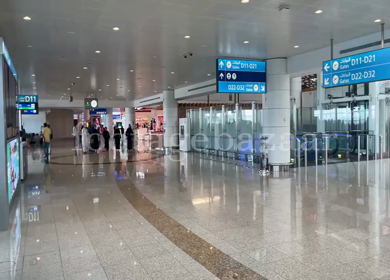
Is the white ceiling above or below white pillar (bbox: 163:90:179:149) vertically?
above

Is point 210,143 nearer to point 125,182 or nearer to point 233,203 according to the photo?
point 125,182

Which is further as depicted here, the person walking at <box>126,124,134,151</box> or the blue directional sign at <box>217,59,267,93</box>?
the person walking at <box>126,124,134,151</box>

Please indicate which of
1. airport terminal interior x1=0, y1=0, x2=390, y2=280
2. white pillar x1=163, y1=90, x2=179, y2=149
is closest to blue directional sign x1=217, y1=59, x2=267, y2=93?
airport terminal interior x1=0, y1=0, x2=390, y2=280

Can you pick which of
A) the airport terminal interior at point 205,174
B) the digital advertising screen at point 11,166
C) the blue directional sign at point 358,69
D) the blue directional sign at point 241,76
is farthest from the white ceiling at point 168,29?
the digital advertising screen at point 11,166

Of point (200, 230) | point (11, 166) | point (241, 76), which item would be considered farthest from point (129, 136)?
point (200, 230)

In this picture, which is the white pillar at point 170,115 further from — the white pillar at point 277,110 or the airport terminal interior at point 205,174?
the white pillar at point 277,110

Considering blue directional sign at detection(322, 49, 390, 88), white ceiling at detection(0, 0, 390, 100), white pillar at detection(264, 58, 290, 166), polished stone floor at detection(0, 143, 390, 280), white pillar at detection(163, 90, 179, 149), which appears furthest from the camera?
white pillar at detection(163, 90, 179, 149)

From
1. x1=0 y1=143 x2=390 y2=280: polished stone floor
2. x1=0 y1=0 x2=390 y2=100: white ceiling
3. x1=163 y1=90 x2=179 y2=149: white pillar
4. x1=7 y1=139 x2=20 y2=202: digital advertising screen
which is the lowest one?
x1=0 y1=143 x2=390 y2=280: polished stone floor

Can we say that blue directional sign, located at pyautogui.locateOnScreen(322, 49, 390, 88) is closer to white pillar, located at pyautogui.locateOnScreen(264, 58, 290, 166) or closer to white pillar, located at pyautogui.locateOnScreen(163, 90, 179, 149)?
white pillar, located at pyautogui.locateOnScreen(264, 58, 290, 166)

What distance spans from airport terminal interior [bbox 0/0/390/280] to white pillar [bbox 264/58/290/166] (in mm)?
34

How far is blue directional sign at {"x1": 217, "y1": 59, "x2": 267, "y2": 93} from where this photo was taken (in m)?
8.64

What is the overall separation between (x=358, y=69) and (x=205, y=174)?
5.12 meters

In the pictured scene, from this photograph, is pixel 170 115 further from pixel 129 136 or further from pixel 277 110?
pixel 277 110

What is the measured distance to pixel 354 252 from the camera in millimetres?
3828
